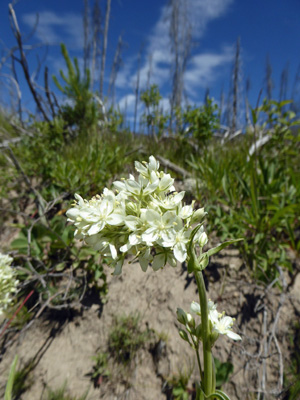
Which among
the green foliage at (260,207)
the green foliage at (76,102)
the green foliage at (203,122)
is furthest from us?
the green foliage at (76,102)

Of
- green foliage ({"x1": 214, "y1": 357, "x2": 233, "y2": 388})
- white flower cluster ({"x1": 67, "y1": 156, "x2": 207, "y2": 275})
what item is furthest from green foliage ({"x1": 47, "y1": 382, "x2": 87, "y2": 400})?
white flower cluster ({"x1": 67, "y1": 156, "x2": 207, "y2": 275})

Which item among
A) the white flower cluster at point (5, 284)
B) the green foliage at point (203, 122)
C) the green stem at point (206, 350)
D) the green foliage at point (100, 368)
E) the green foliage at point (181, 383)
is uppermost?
the green foliage at point (203, 122)

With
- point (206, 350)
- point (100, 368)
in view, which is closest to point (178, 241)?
point (206, 350)

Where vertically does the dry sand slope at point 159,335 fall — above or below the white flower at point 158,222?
below

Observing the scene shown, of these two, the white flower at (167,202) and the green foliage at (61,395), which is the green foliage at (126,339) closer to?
the green foliage at (61,395)

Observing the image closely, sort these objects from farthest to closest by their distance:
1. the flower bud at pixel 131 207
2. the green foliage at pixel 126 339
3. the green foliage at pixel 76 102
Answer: the green foliage at pixel 76 102, the green foliage at pixel 126 339, the flower bud at pixel 131 207

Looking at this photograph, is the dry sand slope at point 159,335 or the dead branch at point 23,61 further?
the dead branch at point 23,61

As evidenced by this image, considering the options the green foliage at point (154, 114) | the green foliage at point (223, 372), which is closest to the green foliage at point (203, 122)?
the green foliage at point (154, 114)

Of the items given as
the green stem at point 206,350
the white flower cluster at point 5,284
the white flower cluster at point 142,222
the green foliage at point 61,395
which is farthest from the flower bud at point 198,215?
the green foliage at point 61,395

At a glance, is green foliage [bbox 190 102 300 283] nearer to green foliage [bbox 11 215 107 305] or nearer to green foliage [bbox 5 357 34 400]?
green foliage [bbox 11 215 107 305]

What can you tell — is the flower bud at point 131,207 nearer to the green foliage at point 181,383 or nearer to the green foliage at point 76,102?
the green foliage at point 181,383
